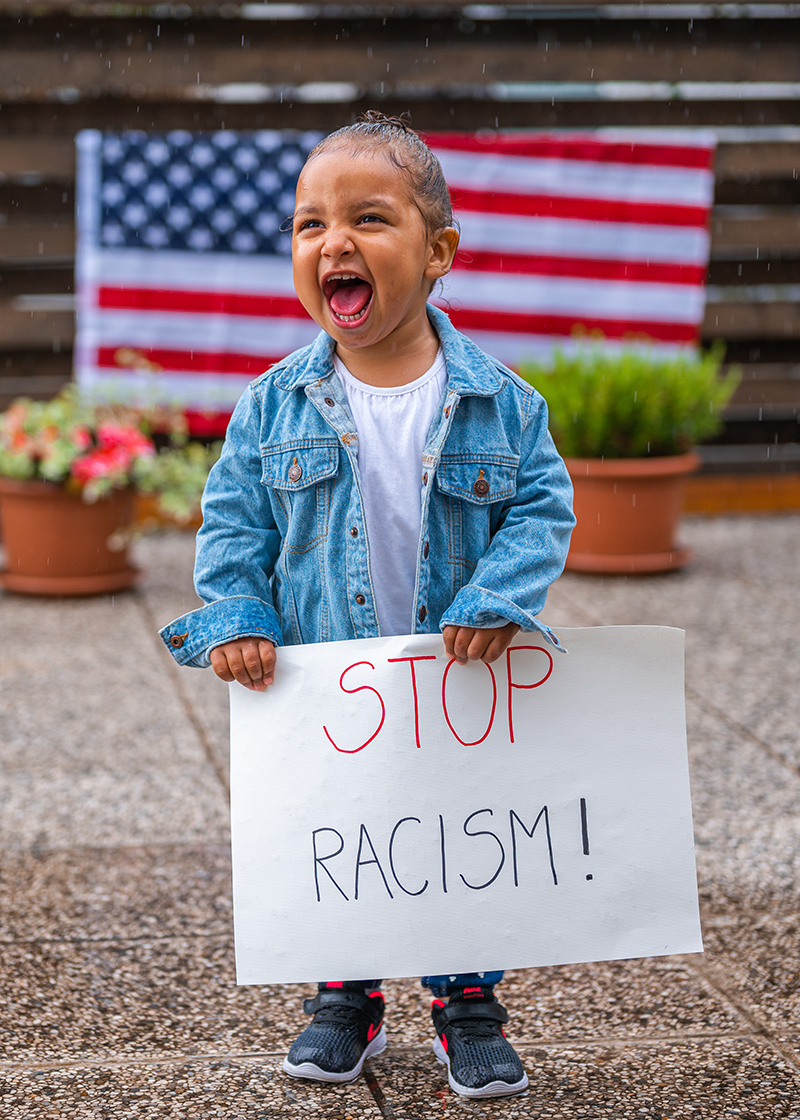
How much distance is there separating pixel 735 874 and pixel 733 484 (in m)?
4.29

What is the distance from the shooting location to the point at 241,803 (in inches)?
80.4

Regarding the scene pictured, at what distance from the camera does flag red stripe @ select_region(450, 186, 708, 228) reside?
20.7ft

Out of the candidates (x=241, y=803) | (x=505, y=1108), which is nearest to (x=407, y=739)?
(x=241, y=803)

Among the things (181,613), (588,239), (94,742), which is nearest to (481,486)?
(94,742)

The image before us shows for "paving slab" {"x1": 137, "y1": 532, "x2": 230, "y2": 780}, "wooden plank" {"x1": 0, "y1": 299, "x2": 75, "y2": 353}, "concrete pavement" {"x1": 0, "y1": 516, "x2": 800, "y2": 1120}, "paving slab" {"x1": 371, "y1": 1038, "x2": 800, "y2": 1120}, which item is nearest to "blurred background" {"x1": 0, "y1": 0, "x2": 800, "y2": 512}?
"wooden plank" {"x1": 0, "y1": 299, "x2": 75, "y2": 353}

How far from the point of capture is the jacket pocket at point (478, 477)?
6.63 feet

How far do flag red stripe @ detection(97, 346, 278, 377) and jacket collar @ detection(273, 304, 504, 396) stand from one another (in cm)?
416

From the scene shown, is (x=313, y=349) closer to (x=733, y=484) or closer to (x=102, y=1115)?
(x=102, y=1115)

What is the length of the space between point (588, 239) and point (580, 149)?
1.40ft

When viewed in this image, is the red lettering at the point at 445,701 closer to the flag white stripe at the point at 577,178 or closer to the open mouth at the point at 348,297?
the open mouth at the point at 348,297

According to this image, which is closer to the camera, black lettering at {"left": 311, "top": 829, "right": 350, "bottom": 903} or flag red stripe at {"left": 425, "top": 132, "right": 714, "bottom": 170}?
black lettering at {"left": 311, "top": 829, "right": 350, "bottom": 903}

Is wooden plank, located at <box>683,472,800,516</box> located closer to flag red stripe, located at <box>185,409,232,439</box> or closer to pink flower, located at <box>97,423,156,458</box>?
flag red stripe, located at <box>185,409,232,439</box>

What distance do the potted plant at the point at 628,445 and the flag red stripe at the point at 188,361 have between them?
1.47 meters

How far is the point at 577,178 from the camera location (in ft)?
21.0
